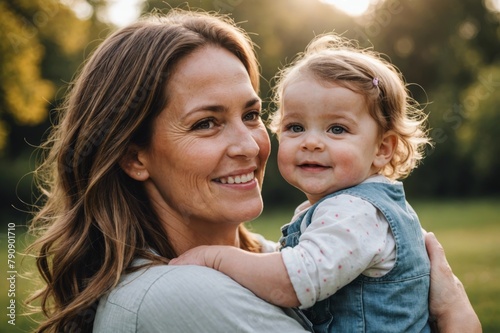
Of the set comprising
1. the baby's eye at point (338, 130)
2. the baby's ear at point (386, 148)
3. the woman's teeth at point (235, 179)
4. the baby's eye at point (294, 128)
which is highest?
the baby's eye at point (338, 130)

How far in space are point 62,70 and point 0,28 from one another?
56.5 ft

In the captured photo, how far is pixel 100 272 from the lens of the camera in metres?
2.38

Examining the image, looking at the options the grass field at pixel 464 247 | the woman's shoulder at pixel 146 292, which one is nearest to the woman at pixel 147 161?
the woman's shoulder at pixel 146 292

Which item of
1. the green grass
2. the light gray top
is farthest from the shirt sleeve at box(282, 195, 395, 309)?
the green grass

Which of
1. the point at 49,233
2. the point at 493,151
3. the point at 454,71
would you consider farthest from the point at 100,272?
the point at 454,71

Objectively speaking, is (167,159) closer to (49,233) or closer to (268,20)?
(49,233)

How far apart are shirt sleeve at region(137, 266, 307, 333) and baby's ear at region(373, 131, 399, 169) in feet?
3.38

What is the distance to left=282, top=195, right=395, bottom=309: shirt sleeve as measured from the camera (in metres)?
2.18

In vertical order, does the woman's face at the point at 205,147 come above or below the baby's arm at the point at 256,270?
above

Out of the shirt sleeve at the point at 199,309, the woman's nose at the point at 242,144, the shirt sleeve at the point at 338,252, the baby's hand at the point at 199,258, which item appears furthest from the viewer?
the woman's nose at the point at 242,144

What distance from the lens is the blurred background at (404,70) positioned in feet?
48.8

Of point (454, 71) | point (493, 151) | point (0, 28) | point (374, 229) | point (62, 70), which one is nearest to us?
point (374, 229)

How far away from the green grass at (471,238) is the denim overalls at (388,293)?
2.25 m

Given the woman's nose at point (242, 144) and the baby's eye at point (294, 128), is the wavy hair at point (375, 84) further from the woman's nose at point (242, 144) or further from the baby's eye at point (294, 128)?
the woman's nose at point (242, 144)
